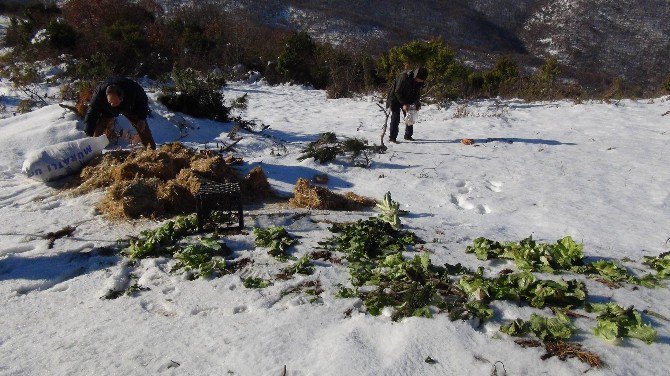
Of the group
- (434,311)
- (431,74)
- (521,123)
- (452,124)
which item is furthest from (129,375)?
(431,74)

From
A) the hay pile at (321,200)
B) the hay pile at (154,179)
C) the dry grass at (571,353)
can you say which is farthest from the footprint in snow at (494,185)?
the dry grass at (571,353)

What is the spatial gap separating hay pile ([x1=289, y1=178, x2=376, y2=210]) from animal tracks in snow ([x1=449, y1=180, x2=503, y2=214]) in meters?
1.10

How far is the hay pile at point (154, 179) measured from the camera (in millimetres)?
4270

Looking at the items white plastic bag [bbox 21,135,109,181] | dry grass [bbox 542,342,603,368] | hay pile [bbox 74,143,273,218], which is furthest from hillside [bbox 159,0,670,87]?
dry grass [bbox 542,342,603,368]

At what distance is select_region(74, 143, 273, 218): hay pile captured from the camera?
4.27m

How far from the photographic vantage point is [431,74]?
1237cm

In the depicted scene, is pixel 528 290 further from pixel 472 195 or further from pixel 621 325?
pixel 472 195

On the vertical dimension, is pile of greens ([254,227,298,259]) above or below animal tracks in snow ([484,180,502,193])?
above

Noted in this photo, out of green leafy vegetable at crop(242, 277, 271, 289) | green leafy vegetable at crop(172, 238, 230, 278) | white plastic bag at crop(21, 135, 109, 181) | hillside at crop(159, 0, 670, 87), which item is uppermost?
hillside at crop(159, 0, 670, 87)

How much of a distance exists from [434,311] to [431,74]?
10618 mm

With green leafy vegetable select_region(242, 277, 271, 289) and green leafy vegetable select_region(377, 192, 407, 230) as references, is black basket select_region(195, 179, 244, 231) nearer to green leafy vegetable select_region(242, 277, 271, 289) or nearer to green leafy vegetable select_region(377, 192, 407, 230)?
green leafy vegetable select_region(242, 277, 271, 289)

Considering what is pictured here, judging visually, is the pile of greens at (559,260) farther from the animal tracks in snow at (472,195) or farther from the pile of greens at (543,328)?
the animal tracks in snow at (472,195)

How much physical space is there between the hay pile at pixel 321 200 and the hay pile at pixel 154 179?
445 millimetres

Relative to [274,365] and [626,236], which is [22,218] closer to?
[274,365]
